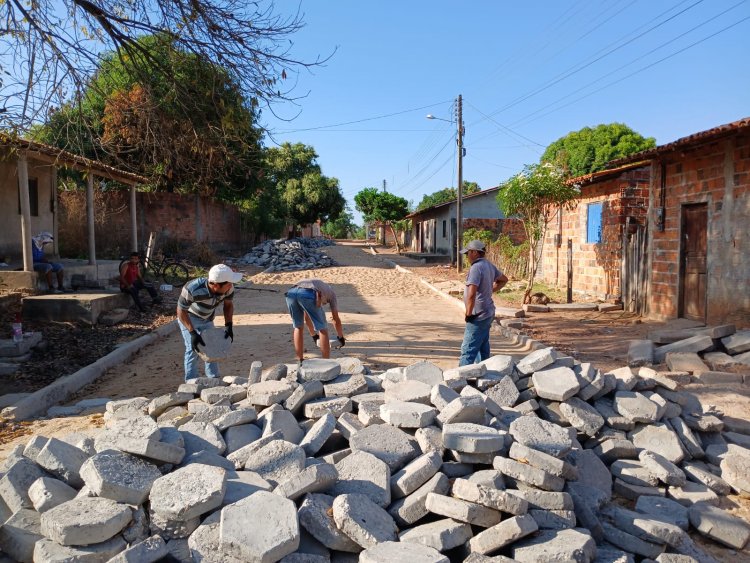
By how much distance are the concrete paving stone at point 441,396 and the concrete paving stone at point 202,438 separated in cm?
150

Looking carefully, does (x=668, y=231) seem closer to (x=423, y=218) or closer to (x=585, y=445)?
(x=585, y=445)

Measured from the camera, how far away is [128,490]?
2977mm

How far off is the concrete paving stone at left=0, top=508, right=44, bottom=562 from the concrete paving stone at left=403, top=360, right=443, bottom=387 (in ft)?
9.15

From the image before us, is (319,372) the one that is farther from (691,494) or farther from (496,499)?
(691,494)

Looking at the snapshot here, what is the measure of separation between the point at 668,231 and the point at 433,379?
8030 millimetres

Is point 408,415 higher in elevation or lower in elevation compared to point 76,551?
higher

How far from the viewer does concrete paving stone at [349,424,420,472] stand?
3.58 meters

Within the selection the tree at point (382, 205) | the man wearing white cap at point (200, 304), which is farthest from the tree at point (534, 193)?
the tree at point (382, 205)

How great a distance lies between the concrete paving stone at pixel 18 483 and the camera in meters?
3.17

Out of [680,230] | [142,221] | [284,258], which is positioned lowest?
[284,258]

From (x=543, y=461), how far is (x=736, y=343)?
5259mm

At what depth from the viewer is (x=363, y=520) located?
2916mm

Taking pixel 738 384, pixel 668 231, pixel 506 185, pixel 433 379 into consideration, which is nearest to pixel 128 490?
pixel 433 379

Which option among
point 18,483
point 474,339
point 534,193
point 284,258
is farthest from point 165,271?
point 18,483
